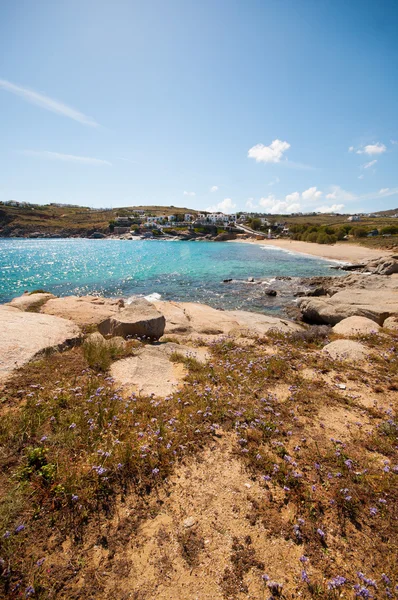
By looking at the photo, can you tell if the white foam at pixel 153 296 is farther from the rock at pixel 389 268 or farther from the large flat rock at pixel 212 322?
the rock at pixel 389 268

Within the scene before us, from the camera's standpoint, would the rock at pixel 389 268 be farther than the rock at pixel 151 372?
Yes

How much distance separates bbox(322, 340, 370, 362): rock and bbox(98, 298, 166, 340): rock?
7.59 metres

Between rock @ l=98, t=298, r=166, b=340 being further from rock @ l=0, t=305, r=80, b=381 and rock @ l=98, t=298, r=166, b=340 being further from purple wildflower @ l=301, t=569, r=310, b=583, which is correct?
purple wildflower @ l=301, t=569, r=310, b=583

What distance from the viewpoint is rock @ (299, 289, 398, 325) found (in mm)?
17047

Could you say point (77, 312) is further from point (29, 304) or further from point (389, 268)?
point (389, 268)

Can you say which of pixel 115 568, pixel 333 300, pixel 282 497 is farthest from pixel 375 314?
pixel 115 568

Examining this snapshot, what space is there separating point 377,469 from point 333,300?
18111mm

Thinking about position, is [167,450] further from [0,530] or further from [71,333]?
[71,333]

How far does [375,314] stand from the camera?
16.9 m

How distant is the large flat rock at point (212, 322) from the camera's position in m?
15.5

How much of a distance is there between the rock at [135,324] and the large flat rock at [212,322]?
2.85 m

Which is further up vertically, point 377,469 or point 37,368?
point 37,368

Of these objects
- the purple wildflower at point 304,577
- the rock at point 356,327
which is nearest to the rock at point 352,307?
the rock at point 356,327

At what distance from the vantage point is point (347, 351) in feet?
34.3
